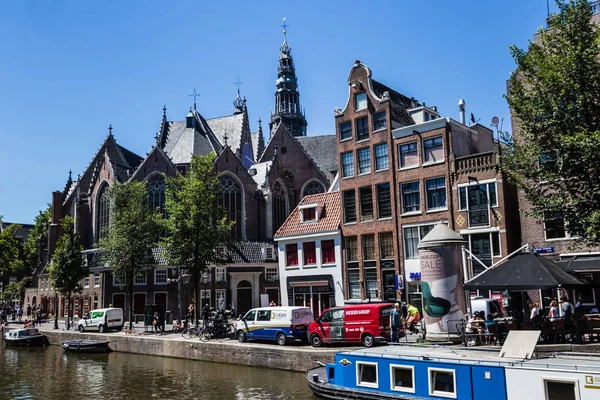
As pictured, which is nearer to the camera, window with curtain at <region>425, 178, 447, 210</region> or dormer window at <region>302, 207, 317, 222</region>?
window with curtain at <region>425, 178, 447, 210</region>

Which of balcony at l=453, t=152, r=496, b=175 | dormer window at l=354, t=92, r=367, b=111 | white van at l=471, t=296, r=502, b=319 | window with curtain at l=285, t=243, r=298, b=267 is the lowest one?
white van at l=471, t=296, r=502, b=319

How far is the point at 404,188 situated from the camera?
1467 inches

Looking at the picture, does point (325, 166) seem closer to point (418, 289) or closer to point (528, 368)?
point (418, 289)

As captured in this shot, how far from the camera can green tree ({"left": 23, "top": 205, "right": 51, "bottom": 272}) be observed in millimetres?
84756

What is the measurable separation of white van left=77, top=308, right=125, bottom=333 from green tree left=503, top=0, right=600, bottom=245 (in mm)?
32959

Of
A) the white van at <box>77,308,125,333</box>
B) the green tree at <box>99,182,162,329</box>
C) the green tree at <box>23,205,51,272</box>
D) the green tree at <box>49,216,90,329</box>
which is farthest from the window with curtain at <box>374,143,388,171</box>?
the green tree at <box>23,205,51,272</box>

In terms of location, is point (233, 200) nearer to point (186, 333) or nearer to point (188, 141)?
point (188, 141)

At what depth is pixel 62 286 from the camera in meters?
48.2

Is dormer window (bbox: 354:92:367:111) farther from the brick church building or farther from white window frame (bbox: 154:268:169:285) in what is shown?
white window frame (bbox: 154:268:169:285)

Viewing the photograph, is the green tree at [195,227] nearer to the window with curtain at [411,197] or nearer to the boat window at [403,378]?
the window with curtain at [411,197]

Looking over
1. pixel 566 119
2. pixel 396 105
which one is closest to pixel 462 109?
pixel 396 105

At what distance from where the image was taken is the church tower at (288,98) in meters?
102

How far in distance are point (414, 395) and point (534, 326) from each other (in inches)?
256

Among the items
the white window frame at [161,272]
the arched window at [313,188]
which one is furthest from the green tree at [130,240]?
the arched window at [313,188]
